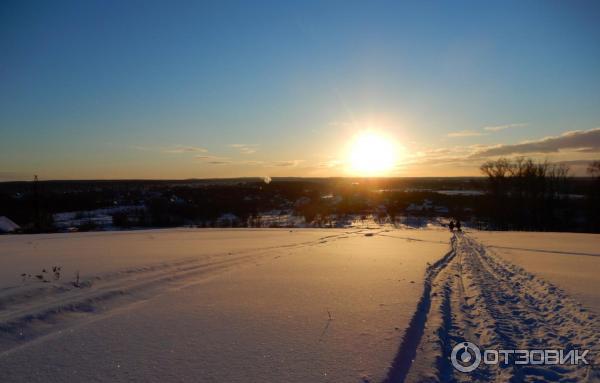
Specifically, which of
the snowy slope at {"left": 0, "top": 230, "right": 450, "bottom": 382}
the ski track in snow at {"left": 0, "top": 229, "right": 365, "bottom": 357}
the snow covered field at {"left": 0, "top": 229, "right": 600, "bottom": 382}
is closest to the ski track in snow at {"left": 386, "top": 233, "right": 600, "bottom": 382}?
the snow covered field at {"left": 0, "top": 229, "right": 600, "bottom": 382}

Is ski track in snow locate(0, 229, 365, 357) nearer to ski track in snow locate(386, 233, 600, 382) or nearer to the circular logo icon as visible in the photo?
ski track in snow locate(386, 233, 600, 382)

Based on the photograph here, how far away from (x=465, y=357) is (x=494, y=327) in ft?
4.39

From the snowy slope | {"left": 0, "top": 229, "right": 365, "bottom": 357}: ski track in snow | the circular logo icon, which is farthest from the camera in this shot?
{"left": 0, "top": 229, "right": 365, "bottom": 357}: ski track in snow

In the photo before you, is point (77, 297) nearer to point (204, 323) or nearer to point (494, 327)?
point (204, 323)

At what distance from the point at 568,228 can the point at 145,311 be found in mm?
48618

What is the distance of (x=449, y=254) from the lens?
14133 millimetres

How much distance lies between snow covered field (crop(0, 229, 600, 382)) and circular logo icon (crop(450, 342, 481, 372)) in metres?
0.09

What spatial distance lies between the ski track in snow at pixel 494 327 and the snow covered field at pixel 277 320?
0.02 m

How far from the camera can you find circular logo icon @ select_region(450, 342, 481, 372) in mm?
4219

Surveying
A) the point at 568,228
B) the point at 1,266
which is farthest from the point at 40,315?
the point at 568,228

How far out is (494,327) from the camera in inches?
217

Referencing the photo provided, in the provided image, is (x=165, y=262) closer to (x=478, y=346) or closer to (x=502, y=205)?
(x=478, y=346)

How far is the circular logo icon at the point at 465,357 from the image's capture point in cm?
422

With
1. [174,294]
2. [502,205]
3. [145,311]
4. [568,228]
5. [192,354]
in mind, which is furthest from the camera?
[502,205]
